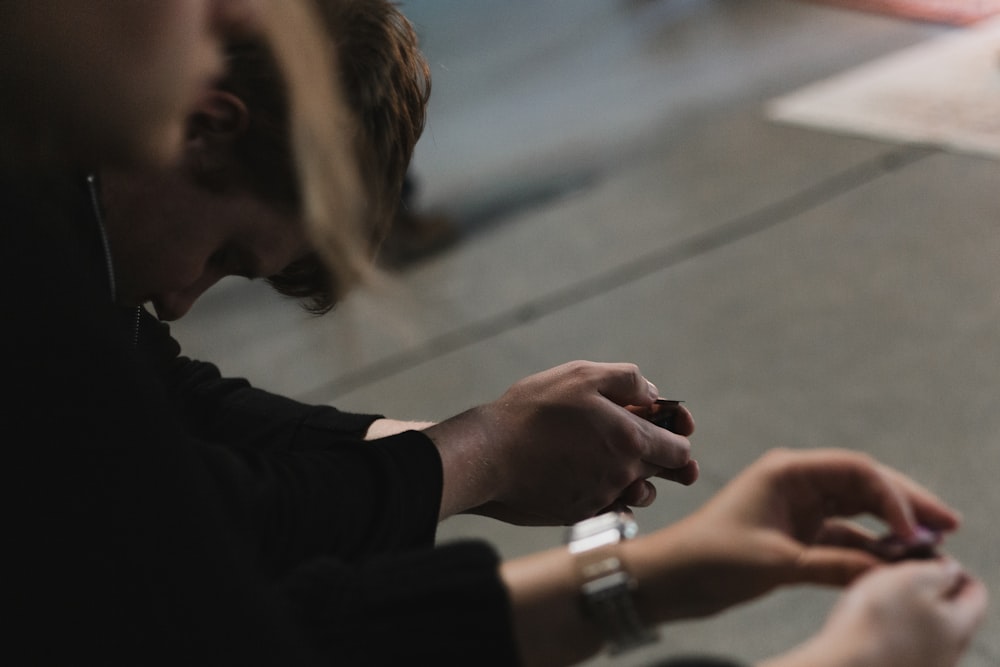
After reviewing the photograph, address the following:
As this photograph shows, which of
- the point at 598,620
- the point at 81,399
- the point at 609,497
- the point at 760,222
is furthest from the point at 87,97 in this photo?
the point at 760,222

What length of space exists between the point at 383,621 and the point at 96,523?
166 millimetres

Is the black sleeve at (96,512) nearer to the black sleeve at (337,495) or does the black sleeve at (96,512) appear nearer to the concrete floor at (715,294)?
the black sleeve at (337,495)

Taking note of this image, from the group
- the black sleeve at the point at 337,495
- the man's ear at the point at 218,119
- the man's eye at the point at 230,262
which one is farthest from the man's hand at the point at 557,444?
the man's ear at the point at 218,119

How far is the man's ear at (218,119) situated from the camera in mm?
772

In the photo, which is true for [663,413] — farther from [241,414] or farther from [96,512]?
[96,512]

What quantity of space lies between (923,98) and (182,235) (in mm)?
2888

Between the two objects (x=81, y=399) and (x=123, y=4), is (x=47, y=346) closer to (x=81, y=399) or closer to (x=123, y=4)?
(x=81, y=399)

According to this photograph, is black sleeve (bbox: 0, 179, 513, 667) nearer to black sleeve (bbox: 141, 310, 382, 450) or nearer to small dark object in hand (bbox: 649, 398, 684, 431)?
black sleeve (bbox: 141, 310, 382, 450)

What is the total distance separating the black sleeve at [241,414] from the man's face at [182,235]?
13 cm

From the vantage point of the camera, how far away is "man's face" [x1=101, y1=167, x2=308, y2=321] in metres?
0.83

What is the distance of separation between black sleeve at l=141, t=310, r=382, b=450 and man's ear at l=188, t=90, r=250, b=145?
0.88 feet

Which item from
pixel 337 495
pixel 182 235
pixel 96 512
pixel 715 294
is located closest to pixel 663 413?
pixel 337 495

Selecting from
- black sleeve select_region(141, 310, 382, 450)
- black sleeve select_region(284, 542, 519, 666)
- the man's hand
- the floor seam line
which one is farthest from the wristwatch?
the floor seam line

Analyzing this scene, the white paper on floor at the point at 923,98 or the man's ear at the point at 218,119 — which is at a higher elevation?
the white paper on floor at the point at 923,98
